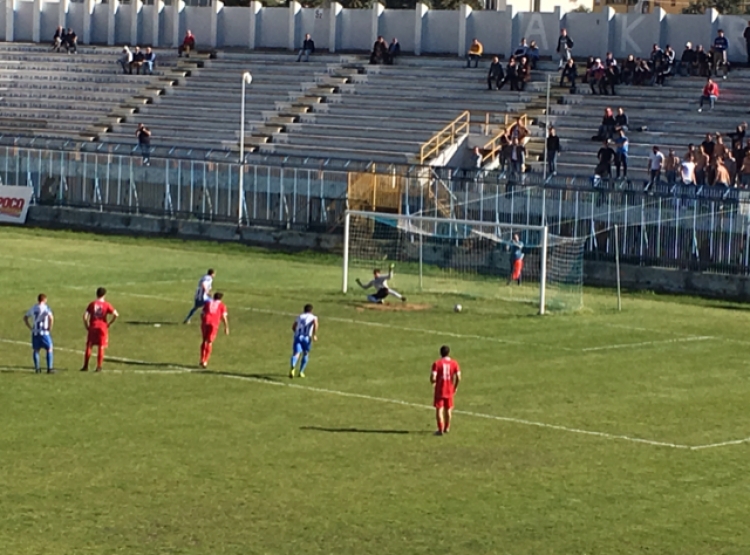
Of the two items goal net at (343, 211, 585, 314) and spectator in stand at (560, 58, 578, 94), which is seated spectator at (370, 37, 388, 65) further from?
goal net at (343, 211, 585, 314)

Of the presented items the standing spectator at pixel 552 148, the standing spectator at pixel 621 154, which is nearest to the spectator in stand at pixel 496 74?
the standing spectator at pixel 552 148

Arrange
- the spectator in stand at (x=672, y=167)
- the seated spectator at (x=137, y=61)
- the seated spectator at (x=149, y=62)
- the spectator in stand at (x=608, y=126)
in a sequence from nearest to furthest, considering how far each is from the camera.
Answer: the spectator in stand at (x=672, y=167) → the spectator in stand at (x=608, y=126) → the seated spectator at (x=149, y=62) → the seated spectator at (x=137, y=61)

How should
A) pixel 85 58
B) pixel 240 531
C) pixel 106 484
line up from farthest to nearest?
pixel 85 58, pixel 106 484, pixel 240 531

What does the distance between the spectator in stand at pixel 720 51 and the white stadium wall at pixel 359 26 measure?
1962mm

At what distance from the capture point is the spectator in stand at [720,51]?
5572 centimetres

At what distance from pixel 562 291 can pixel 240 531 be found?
23231mm

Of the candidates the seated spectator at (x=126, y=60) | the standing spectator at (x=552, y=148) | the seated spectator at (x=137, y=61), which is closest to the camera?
the standing spectator at (x=552, y=148)

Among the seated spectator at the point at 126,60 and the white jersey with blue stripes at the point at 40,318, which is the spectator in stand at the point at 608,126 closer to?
the seated spectator at the point at 126,60

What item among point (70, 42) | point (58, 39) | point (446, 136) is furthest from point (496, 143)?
point (58, 39)

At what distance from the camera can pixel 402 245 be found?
1682 inches

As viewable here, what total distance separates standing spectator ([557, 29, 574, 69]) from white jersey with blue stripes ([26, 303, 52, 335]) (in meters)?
36.0

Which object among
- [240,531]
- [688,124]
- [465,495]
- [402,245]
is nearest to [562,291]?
[402,245]

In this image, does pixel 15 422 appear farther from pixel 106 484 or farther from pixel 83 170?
pixel 83 170

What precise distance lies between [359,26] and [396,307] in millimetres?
33660
